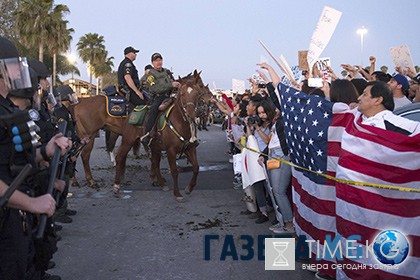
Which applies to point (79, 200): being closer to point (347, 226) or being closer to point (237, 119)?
point (237, 119)

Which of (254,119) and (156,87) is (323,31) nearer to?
(254,119)

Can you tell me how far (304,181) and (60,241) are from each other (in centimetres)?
366

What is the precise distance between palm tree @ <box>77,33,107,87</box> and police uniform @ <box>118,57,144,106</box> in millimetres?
71396

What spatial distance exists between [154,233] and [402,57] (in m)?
4.84

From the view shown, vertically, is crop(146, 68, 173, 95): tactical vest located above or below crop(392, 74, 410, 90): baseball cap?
below

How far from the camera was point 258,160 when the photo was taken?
6.85 m

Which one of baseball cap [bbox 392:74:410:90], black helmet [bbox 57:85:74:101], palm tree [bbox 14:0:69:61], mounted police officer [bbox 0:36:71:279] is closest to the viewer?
mounted police officer [bbox 0:36:71:279]

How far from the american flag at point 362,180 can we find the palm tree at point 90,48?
78.5 meters

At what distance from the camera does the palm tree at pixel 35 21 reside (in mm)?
45469

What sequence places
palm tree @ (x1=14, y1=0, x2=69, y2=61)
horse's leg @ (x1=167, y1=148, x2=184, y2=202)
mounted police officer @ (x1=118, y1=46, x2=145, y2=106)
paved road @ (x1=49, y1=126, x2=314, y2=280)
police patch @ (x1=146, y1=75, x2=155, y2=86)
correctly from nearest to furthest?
paved road @ (x1=49, y1=126, x2=314, y2=280)
horse's leg @ (x1=167, y1=148, x2=184, y2=202)
police patch @ (x1=146, y1=75, x2=155, y2=86)
mounted police officer @ (x1=118, y1=46, x2=145, y2=106)
palm tree @ (x1=14, y1=0, x2=69, y2=61)

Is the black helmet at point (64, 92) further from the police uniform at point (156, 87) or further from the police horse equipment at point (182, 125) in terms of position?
the police horse equipment at point (182, 125)

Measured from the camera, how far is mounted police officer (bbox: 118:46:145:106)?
10469 millimetres

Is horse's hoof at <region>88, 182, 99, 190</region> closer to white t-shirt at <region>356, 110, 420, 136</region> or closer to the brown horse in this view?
the brown horse

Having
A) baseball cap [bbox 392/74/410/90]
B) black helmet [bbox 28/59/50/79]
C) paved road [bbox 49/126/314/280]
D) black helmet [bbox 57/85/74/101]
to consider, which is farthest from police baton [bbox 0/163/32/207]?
black helmet [bbox 57/85/74/101]
